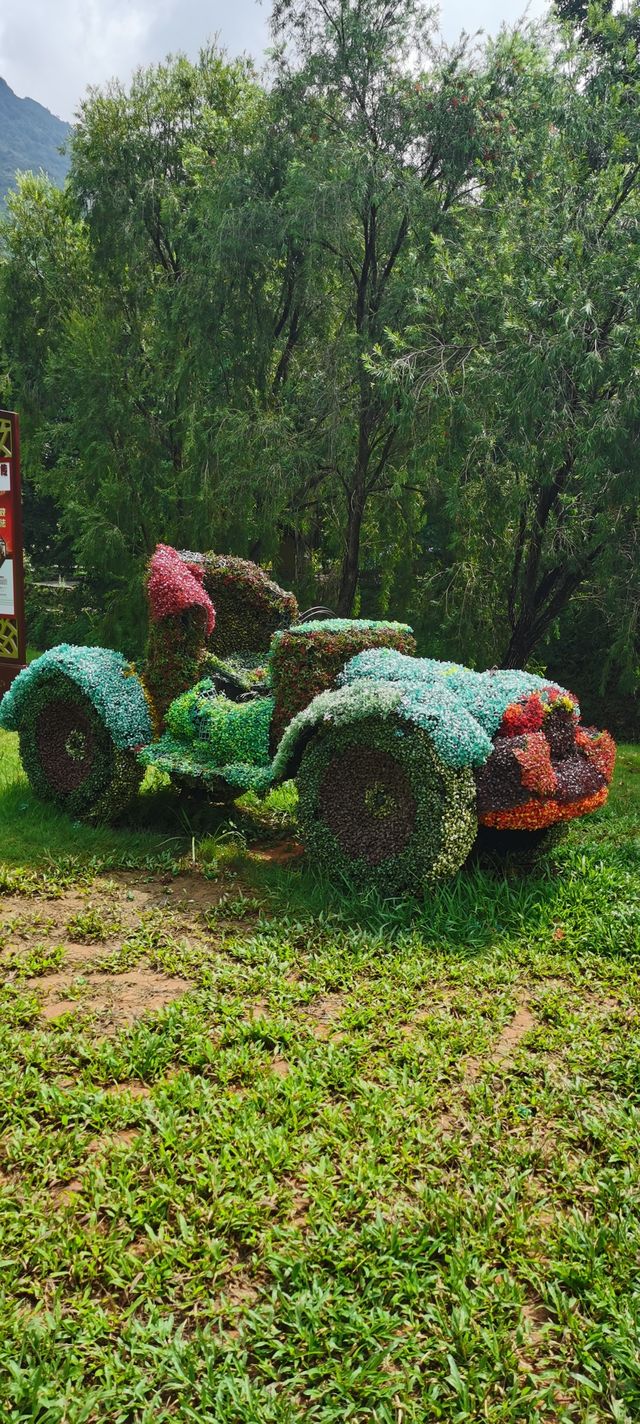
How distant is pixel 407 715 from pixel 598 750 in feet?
3.87

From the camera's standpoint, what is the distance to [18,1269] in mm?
2289

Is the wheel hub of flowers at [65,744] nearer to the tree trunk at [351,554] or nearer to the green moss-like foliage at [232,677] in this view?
the green moss-like foliage at [232,677]

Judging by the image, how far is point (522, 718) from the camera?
4.58 meters

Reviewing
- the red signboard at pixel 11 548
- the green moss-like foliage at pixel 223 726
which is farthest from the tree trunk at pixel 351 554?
the green moss-like foliage at pixel 223 726

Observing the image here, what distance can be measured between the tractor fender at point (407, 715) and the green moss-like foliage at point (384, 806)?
0.16ft

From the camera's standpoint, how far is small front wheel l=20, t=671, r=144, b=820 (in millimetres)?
5180

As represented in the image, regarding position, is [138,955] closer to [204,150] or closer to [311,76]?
[311,76]

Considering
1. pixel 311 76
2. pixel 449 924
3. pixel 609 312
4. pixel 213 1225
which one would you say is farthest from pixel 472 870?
pixel 311 76

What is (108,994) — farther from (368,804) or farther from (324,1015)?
(368,804)

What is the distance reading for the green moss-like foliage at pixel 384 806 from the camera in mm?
4254

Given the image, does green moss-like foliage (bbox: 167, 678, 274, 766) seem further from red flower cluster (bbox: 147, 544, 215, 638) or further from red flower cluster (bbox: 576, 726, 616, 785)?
red flower cluster (bbox: 576, 726, 616, 785)

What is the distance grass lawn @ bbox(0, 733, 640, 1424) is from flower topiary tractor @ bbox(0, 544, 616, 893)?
364mm

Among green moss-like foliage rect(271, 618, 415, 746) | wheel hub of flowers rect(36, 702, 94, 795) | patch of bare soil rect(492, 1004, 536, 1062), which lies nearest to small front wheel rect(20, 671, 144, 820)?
wheel hub of flowers rect(36, 702, 94, 795)

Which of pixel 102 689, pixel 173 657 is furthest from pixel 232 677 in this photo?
pixel 102 689
